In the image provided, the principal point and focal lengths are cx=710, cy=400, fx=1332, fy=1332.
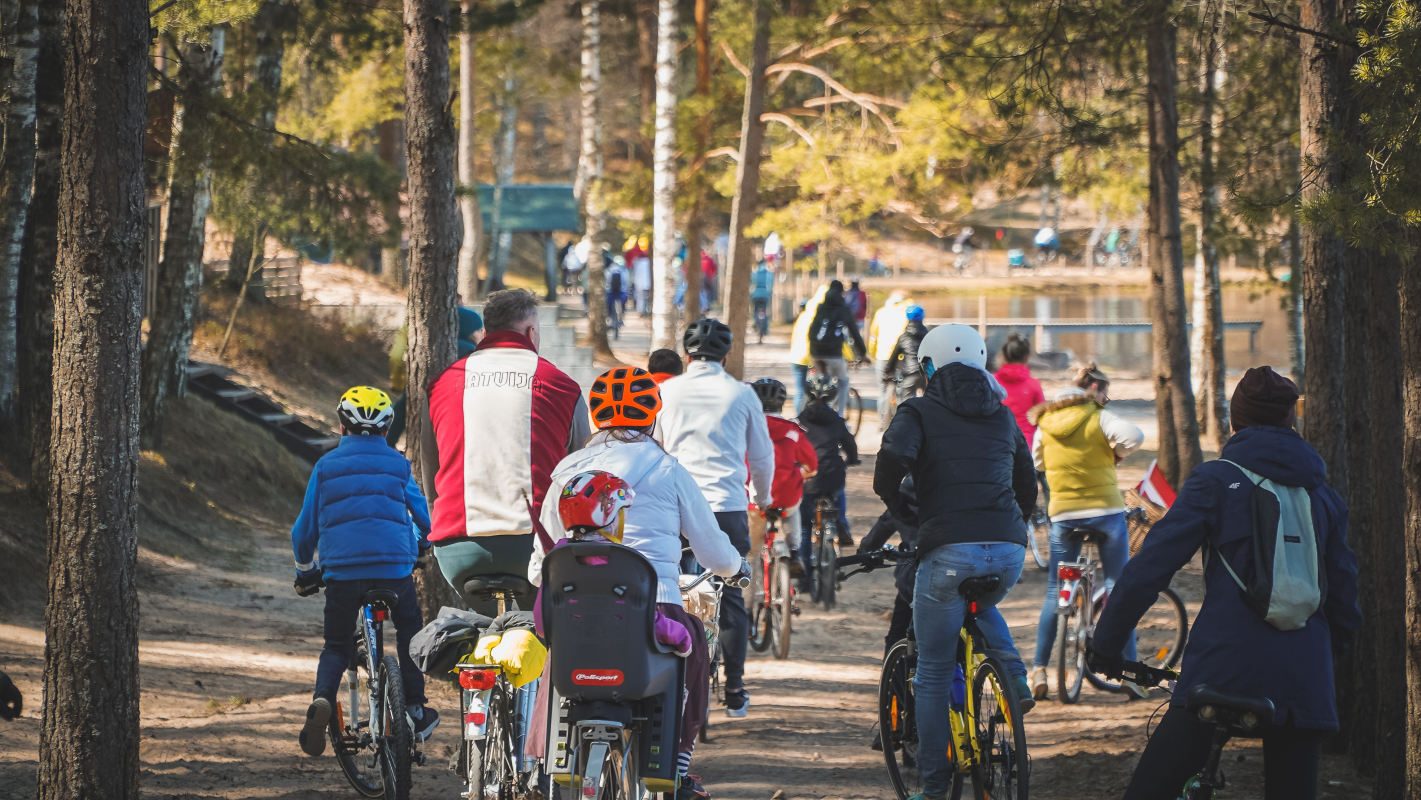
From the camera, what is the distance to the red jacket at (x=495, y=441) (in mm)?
5414

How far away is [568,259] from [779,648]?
29.8 meters

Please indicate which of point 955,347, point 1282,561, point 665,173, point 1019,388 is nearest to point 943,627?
point 955,347

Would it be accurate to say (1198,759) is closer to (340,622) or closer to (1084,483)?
(340,622)

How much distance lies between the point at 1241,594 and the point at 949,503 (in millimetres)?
1505

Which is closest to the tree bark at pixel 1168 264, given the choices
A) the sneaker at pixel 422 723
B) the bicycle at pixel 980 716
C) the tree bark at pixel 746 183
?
the tree bark at pixel 746 183

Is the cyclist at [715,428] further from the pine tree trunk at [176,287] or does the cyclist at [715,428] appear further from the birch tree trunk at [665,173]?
the birch tree trunk at [665,173]

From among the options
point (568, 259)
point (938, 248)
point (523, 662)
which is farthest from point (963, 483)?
point (938, 248)

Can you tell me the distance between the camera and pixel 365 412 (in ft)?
19.1

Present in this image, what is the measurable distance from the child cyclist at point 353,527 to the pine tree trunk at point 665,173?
13483mm

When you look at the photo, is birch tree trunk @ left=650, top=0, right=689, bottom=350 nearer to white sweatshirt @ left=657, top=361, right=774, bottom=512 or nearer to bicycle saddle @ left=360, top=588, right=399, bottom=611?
white sweatshirt @ left=657, top=361, right=774, bottom=512

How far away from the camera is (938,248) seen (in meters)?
69.0

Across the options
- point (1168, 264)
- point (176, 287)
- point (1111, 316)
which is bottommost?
point (176, 287)

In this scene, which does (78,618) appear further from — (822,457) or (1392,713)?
(822,457)

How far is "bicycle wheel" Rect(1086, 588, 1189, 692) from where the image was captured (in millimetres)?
8484
